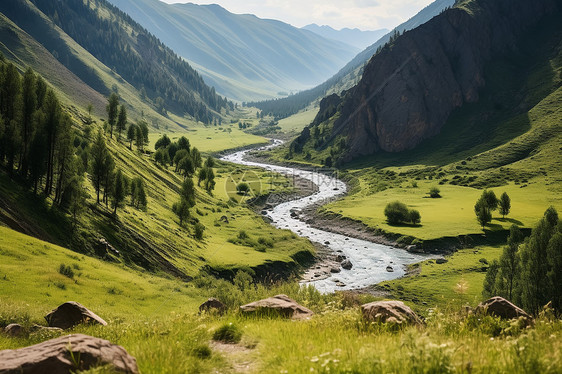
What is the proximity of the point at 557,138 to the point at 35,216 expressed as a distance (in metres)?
208

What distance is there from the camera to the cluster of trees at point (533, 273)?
4884cm

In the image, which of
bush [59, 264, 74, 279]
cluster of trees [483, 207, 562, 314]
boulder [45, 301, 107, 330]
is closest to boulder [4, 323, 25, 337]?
boulder [45, 301, 107, 330]

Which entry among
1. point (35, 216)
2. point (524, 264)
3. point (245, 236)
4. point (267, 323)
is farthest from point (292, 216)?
point (267, 323)

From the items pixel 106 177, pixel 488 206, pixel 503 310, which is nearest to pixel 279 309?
pixel 503 310

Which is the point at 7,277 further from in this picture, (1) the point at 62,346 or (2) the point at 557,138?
(2) the point at 557,138

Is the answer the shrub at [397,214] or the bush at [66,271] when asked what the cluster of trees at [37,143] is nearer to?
the bush at [66,271]

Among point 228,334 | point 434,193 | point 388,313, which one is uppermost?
point 388,313

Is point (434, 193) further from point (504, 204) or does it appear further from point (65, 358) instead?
point (65, 358)

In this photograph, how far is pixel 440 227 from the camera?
105125 millimetres

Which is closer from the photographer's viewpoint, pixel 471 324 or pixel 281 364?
pixel 281 364

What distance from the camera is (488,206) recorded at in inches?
4038

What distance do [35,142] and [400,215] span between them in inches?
3780

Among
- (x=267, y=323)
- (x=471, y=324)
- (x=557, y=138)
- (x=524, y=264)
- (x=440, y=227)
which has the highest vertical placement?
(x=557, y=138)

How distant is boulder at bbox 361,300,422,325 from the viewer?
451 inches
